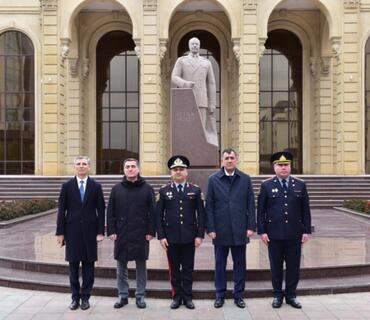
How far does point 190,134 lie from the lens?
47.2 feet

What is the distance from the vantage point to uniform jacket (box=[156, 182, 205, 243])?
7.69 meters

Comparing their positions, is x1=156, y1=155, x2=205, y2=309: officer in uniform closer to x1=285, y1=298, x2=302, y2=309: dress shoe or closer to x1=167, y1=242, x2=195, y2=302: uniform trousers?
x1=167, y1=242, x2=195, y2=302: uniform trousers

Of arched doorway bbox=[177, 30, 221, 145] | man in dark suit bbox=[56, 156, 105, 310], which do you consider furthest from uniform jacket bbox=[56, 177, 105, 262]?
arched doorway bbox=[177, 30, 221, 145]

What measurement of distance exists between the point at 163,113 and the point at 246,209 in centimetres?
2561

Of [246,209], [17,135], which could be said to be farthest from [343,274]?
[17,135]

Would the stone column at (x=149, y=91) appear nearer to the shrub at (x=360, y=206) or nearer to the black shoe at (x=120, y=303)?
the shrub at (x=360, y=206)

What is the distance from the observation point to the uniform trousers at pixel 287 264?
778 cm

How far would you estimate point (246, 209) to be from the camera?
784 centimetres

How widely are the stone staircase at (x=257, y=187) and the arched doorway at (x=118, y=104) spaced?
7.95 meters

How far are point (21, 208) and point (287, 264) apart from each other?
13350mm

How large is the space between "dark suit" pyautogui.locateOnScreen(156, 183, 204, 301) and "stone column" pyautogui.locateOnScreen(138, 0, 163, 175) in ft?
73.0

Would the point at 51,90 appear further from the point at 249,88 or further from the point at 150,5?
the point at 249,88

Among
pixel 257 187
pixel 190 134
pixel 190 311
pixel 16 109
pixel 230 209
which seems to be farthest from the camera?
pixel 16 109

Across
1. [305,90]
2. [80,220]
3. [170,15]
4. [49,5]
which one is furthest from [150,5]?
[80,220]
